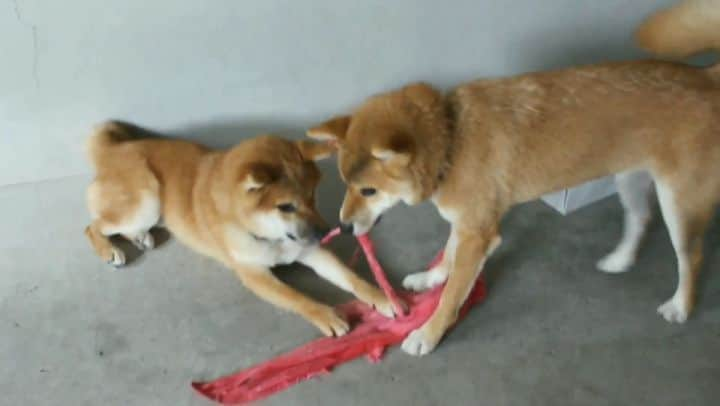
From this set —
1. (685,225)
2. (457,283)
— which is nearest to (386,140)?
(457,283)

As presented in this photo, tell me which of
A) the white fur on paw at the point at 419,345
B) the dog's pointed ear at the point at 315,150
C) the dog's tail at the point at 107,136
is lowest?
the white fur on paw at the point at 419,345

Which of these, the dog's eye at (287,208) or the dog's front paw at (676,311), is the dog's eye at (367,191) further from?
the dog's front paw at (676,311)

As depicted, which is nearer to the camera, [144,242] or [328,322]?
[328,322]

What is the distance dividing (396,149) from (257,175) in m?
0.49

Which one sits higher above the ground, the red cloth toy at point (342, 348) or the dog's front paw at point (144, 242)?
the red cloth toy at point (342, 348)

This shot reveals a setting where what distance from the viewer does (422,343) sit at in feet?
7.49

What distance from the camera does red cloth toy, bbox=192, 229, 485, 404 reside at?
2.19 metres

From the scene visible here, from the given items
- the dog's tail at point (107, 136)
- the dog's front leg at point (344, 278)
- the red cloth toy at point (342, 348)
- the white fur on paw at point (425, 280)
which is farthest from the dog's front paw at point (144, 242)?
the white fur on paw at point (425, 280)

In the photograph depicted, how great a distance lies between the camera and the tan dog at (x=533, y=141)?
211cm

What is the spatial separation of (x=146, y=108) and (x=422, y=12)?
3.98 ft

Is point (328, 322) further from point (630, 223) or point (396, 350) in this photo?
point (630, 223)

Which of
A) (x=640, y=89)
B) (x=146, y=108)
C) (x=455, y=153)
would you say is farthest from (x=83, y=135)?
(x=640, y=89)

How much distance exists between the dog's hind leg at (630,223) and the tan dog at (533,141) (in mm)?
251

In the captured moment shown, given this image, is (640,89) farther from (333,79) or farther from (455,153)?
(333,79)
